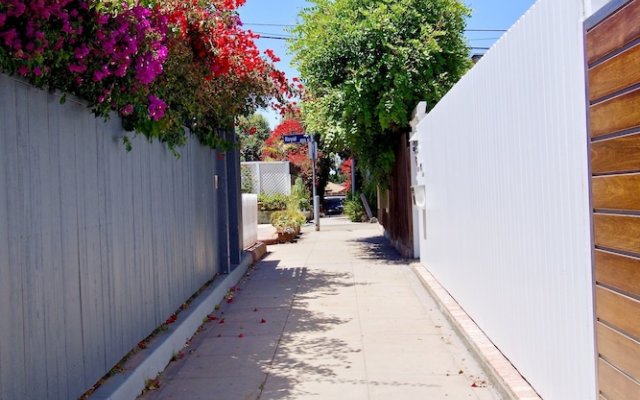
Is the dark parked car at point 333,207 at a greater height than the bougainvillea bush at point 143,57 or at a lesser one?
lesser

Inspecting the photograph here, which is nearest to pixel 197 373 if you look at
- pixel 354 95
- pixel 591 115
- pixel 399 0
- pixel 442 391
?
pixel 442 391

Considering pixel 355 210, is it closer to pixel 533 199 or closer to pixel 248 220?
pixel 248 220

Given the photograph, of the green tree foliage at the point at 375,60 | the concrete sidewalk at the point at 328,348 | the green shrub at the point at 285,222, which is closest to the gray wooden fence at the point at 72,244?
the concrete sidewalk at the point at 328,348

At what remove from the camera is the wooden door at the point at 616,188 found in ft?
8.52

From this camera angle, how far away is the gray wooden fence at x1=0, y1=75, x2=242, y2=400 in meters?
3.33

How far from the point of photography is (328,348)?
615cm

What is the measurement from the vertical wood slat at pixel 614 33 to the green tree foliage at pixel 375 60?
8340 mm

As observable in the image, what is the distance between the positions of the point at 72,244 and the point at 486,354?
336cm

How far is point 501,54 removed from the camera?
470 cm

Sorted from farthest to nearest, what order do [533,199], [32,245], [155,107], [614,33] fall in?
[155,107]
[533,199]
[32,245]
[614,33]

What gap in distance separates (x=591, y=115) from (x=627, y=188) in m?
0.50

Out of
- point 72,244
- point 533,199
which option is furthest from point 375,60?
point 72,244

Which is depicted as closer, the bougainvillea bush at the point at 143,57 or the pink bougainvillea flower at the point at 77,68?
the bougainvillea bush at the point at 143,57

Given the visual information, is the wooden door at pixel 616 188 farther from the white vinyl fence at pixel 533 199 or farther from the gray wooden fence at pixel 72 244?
the gray wooden fence at pixel 72 244
